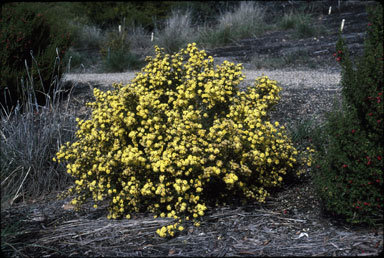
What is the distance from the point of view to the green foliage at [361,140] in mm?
2672

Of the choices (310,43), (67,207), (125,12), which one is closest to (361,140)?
(67,207)

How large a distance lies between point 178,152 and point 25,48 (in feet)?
14.4

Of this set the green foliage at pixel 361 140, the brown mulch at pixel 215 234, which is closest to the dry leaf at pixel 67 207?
the brown mulch at pixel 215 234

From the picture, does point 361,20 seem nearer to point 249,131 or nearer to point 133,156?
point 249,131

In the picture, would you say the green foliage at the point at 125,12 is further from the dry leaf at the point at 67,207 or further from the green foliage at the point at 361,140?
the green foliage at the point at 361,140

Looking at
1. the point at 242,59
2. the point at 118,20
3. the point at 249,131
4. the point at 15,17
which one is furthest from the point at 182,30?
the point at 249,131

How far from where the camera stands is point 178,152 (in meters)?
3.29

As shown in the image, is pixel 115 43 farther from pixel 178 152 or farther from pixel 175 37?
pixel 178 152

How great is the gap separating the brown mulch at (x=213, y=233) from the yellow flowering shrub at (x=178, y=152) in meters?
0.14

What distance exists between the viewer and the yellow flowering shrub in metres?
3.22

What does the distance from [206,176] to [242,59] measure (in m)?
7.28

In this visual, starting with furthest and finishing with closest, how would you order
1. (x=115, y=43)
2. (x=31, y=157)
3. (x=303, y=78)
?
(x=115, y=43), (x=303, y=78), (x=31, y=157)

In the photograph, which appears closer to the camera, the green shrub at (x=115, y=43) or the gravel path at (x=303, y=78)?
the gravel path at (x=303, y=78)

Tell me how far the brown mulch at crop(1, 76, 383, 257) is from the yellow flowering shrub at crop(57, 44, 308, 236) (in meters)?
0.14
